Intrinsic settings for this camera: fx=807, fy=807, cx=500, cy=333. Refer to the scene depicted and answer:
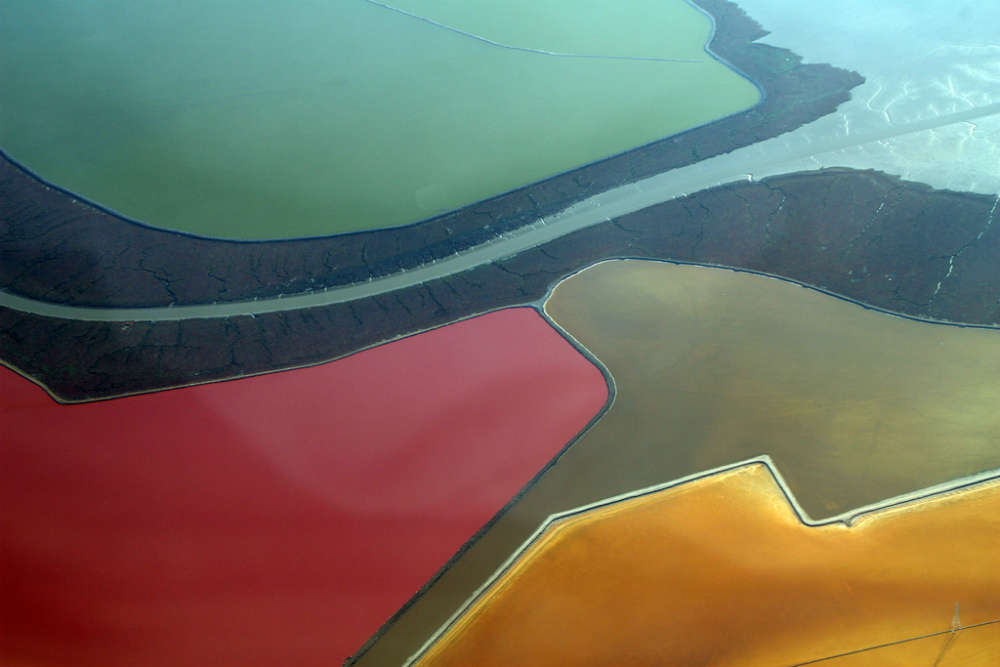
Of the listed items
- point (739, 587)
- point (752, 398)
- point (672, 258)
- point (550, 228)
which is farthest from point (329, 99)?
point (739, 587)

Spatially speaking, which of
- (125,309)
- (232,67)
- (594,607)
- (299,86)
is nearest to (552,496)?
(594,607)

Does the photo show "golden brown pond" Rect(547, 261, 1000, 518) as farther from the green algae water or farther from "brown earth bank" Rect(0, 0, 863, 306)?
the green algae water

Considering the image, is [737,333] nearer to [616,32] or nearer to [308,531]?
[308,531]

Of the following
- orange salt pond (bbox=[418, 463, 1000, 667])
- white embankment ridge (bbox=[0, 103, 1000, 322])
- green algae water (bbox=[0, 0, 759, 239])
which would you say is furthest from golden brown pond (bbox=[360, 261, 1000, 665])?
green algae water (bbox=[0, 0, 759, 239])

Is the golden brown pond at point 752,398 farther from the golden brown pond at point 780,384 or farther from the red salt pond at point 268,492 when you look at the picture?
the red salt pond at point 268,492

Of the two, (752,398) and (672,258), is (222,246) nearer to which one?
(672,258)
